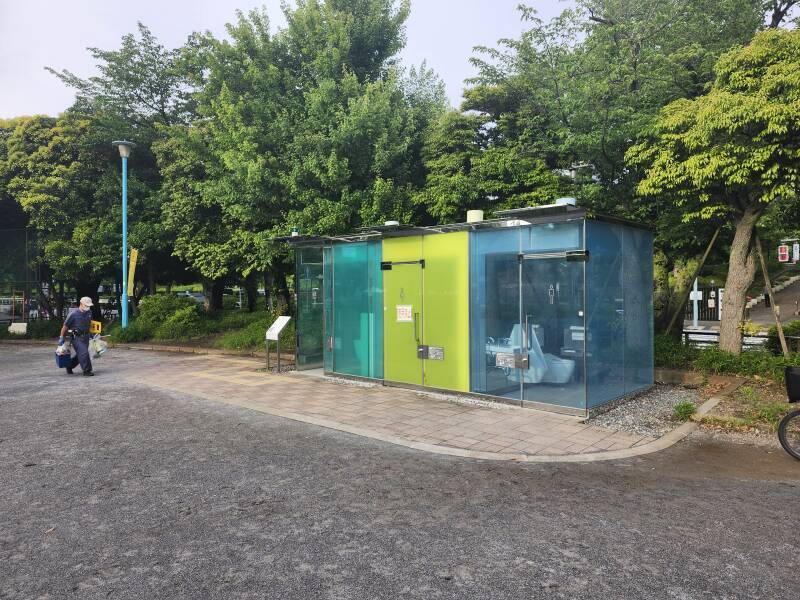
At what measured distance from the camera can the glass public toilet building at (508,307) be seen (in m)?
7.75

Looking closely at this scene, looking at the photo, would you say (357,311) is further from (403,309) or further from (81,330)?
(81,330)

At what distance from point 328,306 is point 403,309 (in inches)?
88.8

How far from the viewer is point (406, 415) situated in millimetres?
7734

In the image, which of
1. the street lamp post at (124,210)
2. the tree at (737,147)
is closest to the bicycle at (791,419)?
the tree at (737,147)

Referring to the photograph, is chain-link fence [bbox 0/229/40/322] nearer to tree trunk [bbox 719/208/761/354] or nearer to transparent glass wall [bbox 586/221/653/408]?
transparent glass wall [bbox 586/221/653/408]

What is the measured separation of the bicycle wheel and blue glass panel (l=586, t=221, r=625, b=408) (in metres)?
2.30

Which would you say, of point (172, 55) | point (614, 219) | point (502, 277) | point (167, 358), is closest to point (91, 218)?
point (172, 55)

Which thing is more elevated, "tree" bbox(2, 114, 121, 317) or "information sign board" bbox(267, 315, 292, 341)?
"tree" bbox(2, 114, 121, 317)

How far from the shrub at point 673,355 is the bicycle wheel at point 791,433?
4220mm

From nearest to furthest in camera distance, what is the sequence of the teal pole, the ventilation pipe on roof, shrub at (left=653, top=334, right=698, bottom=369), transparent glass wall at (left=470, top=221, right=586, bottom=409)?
transparent glass wall at (left=470, top=221, right=586, bottom=409), the ventilation pipe on roof, shrub at (left=653, top=334, right=698, bottom=369), the teal pole

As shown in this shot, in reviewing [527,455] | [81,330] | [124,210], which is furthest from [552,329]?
[124,210]

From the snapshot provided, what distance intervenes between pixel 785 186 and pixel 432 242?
575cm

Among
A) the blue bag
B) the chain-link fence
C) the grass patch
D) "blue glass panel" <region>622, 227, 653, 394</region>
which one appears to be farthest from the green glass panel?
the chain-link fence

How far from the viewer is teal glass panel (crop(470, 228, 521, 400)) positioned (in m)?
8.44
